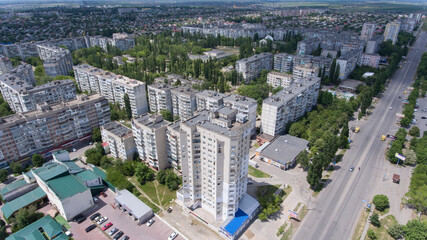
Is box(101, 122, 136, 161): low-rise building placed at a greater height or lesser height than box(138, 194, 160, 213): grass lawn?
greater

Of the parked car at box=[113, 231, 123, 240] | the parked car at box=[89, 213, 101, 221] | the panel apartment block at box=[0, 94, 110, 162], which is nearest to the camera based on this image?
the parked car at box=[113, 231, 123, 240]

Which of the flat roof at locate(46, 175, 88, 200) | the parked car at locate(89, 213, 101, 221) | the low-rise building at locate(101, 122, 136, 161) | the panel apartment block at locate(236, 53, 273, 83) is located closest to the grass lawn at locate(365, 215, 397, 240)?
the parked car at locate(89, 213, 101, 221)

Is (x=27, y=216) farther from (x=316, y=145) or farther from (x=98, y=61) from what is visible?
(x=98, y=61)

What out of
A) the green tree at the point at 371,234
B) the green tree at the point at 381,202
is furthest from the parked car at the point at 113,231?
the green tree at the point at 381,202

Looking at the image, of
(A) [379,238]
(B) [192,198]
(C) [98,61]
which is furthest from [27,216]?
(C) [98,61]

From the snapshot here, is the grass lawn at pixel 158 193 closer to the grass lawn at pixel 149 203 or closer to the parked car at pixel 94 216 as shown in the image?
the grass lawn at pixel 149 203

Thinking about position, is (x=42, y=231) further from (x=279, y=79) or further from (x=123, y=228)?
(x=279, y=79)

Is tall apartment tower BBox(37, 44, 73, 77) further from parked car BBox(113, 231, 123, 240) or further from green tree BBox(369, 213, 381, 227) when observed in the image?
green tree BBox(369, 213, 381, 227)
